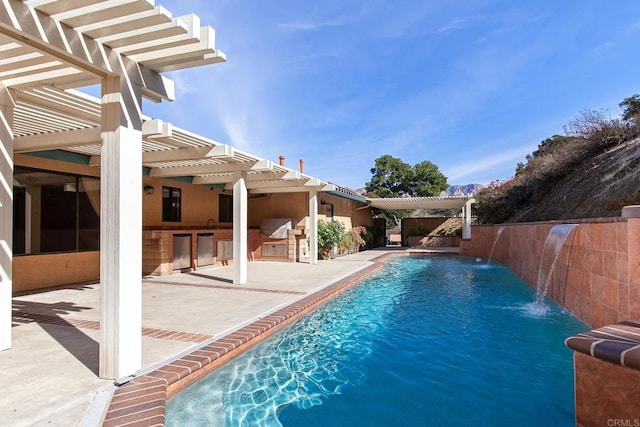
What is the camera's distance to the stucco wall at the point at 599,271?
4.46 m

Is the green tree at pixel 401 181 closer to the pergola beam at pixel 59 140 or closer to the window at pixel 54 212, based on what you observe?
the window at pixel 54 212

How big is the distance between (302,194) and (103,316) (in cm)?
1242

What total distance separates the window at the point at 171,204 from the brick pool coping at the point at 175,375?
7439 mm

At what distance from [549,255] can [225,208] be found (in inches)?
459

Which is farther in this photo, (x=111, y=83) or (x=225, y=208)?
(x=225, y=208)

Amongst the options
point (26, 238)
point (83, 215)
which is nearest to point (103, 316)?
point (26, 238)

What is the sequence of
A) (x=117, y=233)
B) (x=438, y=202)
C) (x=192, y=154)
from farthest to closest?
1. (x=438, y=202)
2. (x=192, y=154)
3. (x=117, y=233)

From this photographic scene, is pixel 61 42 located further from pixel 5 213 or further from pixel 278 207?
pixel 278 207

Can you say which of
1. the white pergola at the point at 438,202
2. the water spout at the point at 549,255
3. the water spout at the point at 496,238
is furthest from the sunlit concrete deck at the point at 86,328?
the white pergola at the point at 438,202

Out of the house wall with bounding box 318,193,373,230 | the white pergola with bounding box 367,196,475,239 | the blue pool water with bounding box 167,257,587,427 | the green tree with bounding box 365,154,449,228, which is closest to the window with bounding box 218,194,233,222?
the house wall with bounding box 318,193,373,230

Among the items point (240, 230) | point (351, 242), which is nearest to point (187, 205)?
point (240, 230)

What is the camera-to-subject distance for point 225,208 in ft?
49.4

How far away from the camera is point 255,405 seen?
11.6 feet

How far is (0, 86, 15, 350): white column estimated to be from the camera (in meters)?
4.29
